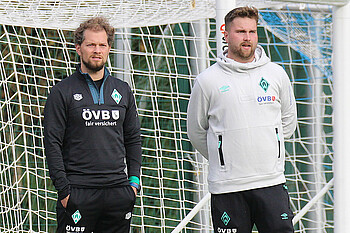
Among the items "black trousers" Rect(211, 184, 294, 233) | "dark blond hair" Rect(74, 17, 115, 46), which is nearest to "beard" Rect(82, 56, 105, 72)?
"dark blond hair" Rect(74, 17, 115, 46)

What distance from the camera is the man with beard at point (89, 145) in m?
2.99

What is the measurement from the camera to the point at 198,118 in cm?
311

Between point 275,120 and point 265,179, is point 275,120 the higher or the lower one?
the higher one

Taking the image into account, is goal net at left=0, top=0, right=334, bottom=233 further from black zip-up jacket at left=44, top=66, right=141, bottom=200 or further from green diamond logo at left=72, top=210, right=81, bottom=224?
green diamond logo at left=72, top=210, right=81, bottom=224

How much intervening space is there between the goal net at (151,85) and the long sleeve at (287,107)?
0.92m

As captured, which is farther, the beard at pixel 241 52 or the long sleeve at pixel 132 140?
the long sleeve at pixel 132 140

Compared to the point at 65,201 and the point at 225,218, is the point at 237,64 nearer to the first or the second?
the point at 225,218

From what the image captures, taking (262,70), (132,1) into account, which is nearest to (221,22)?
(262,70)

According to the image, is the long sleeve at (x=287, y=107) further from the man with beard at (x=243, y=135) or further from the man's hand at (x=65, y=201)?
the man's hand at (x=65, y=201)

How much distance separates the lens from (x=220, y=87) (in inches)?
119

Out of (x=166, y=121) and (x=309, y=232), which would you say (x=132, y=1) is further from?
(x=309, y=232)

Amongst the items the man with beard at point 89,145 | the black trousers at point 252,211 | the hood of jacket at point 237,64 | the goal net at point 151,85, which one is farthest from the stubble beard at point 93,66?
the goal net at point 151,85

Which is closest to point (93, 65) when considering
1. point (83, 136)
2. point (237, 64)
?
point (83, 136)

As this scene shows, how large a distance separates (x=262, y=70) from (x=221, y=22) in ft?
1.65
